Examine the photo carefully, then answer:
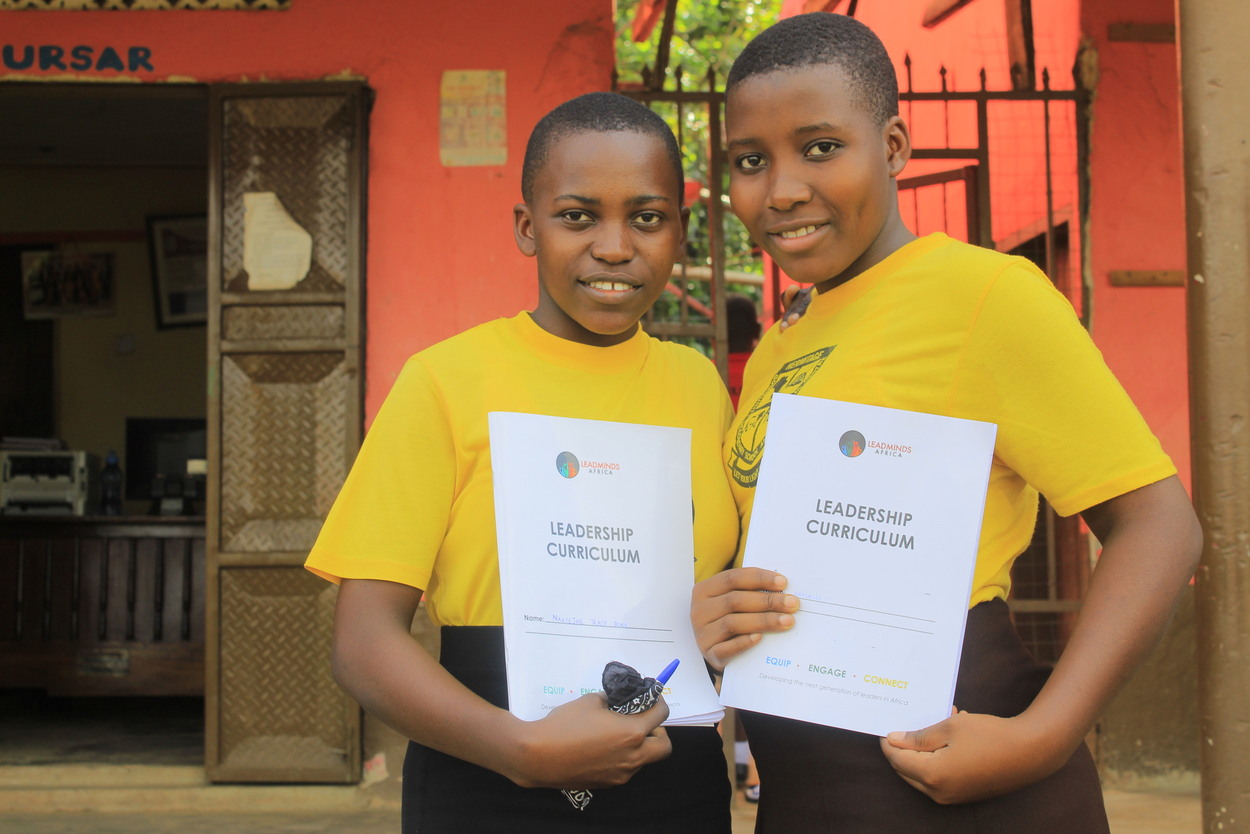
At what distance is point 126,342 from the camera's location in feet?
26.8

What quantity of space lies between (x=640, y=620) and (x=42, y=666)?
5.52 meters

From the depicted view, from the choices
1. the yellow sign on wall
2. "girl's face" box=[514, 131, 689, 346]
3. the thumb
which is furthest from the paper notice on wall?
the thumb

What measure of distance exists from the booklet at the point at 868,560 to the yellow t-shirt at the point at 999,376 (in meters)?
0.04

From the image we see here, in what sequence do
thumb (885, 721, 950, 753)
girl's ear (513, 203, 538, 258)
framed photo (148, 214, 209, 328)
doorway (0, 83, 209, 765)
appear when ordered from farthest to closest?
framed photo (148, 214, 209, 328)
doorway (0, 83, 209, 765)
girl's ear (513, 203, 538, 258)
thumb (885, 721, 950, 753)

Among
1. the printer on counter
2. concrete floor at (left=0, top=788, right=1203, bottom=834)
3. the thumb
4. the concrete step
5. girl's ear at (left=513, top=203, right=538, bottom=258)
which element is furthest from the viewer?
the printer on counter

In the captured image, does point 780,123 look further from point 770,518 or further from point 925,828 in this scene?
point 925,828

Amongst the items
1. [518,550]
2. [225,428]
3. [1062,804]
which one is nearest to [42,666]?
[225,428]

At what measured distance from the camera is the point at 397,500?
1354 mm

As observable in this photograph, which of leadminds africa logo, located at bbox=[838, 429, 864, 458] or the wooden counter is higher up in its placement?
leadminds africa logo, located at bbox=[838, 429, 864, 458]

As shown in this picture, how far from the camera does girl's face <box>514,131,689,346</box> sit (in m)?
1.44

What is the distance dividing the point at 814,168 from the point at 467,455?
545 millimetres

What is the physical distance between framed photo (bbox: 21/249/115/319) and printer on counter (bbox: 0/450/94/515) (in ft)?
7.03

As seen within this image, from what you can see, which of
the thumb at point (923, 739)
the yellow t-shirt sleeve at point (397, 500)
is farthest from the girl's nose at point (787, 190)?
the thumb at point (923, 739)

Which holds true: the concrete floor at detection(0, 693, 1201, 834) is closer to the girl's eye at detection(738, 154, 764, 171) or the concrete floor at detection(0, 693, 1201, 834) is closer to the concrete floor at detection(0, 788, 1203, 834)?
the concrete floor at detection(0, 788, 1203, 834)
